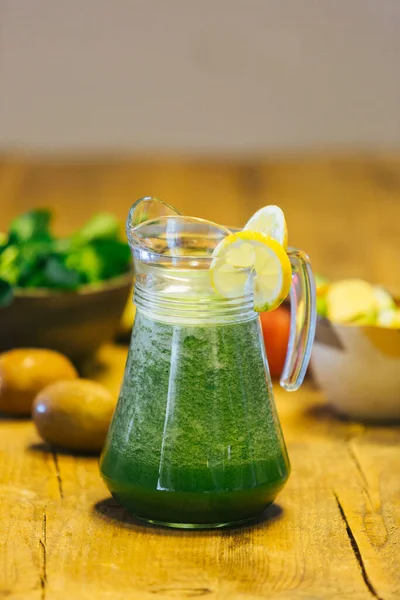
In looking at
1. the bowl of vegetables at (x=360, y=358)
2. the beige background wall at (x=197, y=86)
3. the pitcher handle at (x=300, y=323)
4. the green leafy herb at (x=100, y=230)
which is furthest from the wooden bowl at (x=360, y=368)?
the beige background wall at (x=197, y=86)

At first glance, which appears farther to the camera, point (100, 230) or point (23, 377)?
point (100, 230)

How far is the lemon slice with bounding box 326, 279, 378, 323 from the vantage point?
123 cm

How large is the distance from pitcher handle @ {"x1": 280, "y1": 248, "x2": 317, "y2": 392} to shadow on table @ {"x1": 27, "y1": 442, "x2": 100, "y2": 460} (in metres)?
0.27

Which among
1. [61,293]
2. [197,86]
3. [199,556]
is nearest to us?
[199,556]

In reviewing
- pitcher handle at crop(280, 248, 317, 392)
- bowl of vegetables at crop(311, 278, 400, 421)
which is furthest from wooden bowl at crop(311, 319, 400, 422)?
pitcher handle at crop(280, 248, 317, 392)

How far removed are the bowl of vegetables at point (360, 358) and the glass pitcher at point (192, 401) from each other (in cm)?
26

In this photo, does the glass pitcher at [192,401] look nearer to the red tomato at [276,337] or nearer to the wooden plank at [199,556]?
the wooden plank at [199,556]

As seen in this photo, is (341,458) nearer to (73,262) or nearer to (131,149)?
(73,262)

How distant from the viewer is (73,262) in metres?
1.41

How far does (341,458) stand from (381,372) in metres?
0.12

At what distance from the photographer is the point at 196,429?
86 cm

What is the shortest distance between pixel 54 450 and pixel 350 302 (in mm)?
399

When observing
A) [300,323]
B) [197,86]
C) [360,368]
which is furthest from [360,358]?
[197,86]

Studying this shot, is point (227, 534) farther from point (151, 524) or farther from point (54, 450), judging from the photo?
point (54, 450)
